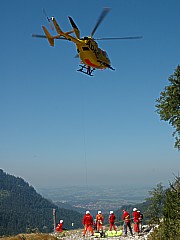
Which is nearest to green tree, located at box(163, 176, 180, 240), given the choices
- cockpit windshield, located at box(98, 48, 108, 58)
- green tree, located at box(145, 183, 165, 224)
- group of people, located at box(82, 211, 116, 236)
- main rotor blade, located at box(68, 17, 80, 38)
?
group of people, located at box(82, 211, 116, 236)

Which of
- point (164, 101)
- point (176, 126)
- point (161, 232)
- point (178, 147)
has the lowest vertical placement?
point (161, 232)

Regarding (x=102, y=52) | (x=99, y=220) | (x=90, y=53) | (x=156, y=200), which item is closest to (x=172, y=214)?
(x=99, y=220)

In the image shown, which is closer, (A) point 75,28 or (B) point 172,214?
(B) point 172,214

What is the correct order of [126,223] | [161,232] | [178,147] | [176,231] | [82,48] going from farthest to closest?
[178,147]
[126,223]
[82,48]
[161,232]
[176,231]

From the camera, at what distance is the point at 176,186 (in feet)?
73.4

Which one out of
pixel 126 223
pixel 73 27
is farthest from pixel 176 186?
pixel 73 27

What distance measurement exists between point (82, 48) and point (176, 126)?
1481 cm

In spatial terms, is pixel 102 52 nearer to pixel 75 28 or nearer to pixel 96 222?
pixel 75 28

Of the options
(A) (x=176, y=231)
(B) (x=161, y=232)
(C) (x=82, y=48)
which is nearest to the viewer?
(A) (x=176, y=231)

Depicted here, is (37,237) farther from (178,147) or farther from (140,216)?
(178,147)

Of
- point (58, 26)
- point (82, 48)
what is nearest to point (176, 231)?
point (82, 48)

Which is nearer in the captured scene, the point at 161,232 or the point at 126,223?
the point at 161,232

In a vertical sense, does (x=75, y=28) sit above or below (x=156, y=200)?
above

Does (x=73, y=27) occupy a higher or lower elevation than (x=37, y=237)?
higher
